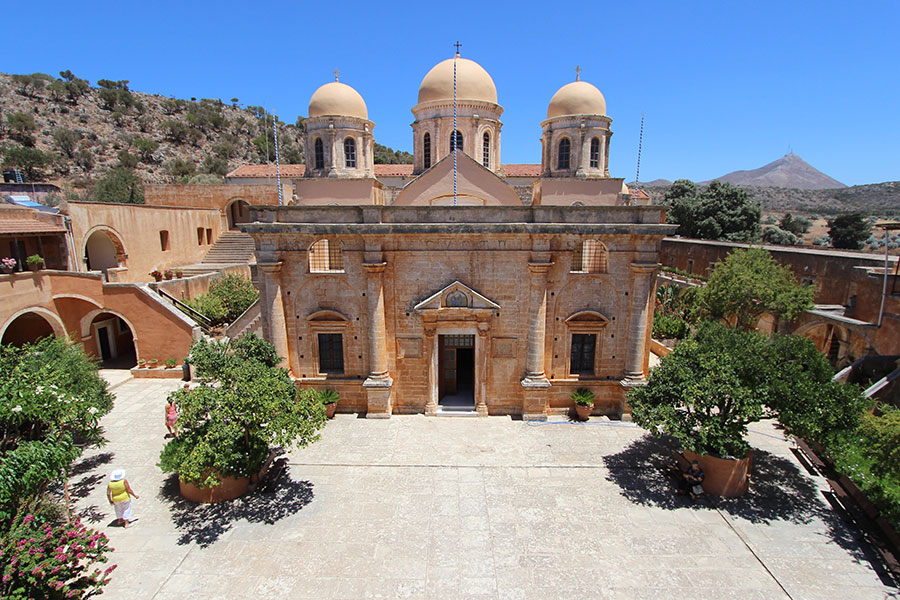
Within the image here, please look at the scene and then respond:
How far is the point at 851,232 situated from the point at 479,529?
174ft

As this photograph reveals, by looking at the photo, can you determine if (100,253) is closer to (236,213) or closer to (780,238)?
(236,213)

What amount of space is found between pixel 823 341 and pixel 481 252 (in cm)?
1635

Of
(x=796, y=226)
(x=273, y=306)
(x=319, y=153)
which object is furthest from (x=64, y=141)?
(x=796, y=226)

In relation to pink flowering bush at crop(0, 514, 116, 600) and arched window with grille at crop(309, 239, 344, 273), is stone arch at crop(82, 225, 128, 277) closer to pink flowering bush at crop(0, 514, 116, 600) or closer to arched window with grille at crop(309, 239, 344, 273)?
arched window with grille at crop(309, 239, 344, 273)

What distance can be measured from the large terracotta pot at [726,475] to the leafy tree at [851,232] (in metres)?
45.8

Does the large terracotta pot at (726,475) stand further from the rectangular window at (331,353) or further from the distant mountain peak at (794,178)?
the distant mountain peak at (794,178)

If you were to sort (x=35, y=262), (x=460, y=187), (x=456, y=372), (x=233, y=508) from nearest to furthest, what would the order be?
(x=233, y=508) < (x=456, y=372) < (x=460, y=187) < (x=35, y=262)

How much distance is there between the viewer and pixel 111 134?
54.9 m

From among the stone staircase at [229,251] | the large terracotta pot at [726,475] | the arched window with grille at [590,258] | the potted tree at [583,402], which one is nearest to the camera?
the large terracotta pot at [726,475]

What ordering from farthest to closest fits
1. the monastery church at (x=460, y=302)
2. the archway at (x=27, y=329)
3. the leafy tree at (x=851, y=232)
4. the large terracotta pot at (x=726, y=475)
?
the leafy tree at (x=851, y=232) → the archway at (x=27, y=329) → the monastery church at (x=460, y=302) → the large terracotta pot at (x=726, y=475)

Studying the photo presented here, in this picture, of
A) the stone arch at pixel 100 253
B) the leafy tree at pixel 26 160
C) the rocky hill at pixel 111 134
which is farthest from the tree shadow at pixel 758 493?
the leafy tree at pixel 26 160

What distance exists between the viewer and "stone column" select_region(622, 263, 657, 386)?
1333cm

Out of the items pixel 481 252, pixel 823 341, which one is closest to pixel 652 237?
pixel 481 252

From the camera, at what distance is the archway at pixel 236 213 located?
32.9 m
